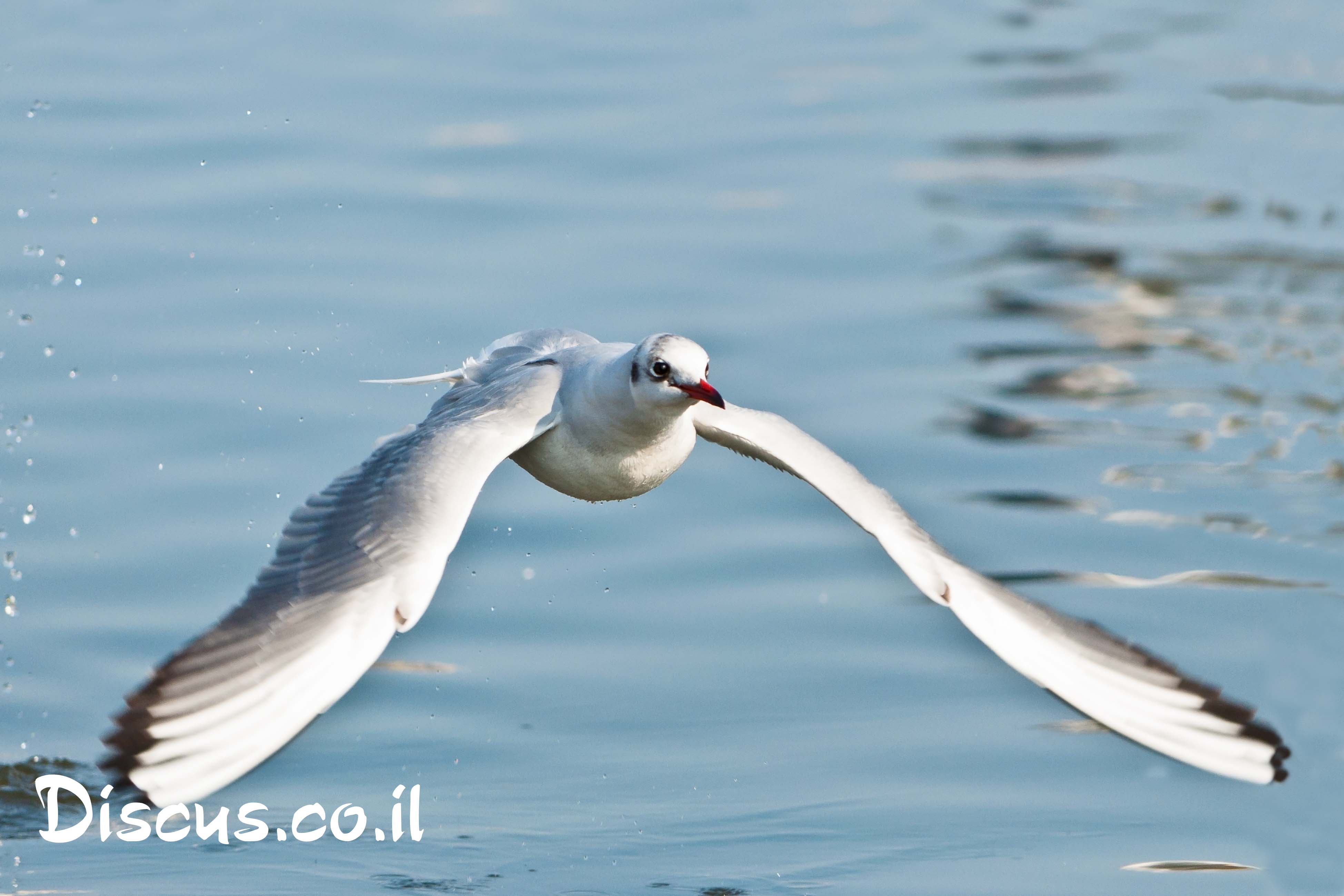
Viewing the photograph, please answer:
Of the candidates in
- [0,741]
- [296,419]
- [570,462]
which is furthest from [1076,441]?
[0,741]

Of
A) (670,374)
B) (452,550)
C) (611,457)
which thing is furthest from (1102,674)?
(452,550)

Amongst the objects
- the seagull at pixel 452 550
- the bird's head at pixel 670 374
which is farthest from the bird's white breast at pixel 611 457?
the bird's head at pixel 670 374

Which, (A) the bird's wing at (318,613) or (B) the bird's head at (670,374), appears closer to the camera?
(A) the bird's wing at (318,613)

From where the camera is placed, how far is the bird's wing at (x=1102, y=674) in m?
6.32

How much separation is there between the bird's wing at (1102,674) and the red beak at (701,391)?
2.44ft

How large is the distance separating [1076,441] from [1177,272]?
3.33 metres

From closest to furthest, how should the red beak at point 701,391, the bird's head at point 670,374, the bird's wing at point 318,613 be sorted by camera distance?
1. the bird's wing at point 318,613
2. the red beak at point 701,391
3. the bird's head at point 670,374

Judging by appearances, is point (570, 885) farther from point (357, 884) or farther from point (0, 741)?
point (0, 741)

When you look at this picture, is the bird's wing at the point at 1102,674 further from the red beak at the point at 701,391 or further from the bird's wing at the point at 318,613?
Answer: the bird's wing at the point at 318,613

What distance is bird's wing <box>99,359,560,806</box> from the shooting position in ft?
17.2

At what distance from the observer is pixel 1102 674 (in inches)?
251

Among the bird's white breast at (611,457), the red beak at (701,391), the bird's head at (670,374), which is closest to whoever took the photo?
the red beak at (701,391)

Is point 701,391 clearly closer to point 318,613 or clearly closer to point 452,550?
point 452,550

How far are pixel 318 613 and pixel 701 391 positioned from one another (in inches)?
55.4
